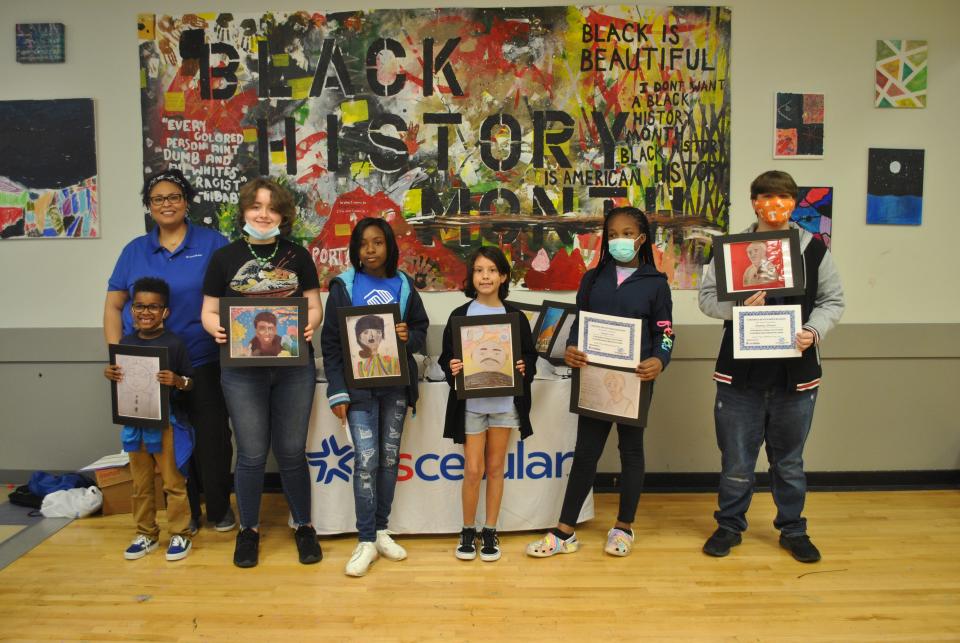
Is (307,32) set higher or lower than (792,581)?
higher

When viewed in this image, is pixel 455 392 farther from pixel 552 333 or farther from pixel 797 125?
pixel 797 125

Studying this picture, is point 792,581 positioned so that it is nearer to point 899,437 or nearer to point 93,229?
point 899,437

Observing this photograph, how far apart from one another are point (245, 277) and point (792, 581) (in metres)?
2.52

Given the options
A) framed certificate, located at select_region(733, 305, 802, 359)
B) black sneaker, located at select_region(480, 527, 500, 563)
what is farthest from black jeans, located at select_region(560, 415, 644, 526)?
framed certificate, located at select_region(733, 305, 802, 359)

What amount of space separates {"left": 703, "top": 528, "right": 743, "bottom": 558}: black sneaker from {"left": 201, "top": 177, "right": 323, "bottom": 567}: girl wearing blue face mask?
1.70 metres

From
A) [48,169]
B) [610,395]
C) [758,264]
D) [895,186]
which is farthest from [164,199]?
[895,186]

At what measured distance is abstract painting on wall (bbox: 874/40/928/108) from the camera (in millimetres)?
3527

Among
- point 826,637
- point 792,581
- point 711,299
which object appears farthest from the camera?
point 711,299

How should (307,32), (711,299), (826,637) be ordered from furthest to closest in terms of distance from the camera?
(307,32), (711,299), (826,637)

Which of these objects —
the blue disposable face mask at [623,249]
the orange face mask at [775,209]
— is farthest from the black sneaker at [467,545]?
the orange face mask at [775,209]

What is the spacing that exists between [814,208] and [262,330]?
3023 mm

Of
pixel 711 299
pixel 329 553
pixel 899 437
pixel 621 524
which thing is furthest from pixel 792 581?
pixel 329 553

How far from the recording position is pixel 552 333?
10.0 ft

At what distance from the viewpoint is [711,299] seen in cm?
276
